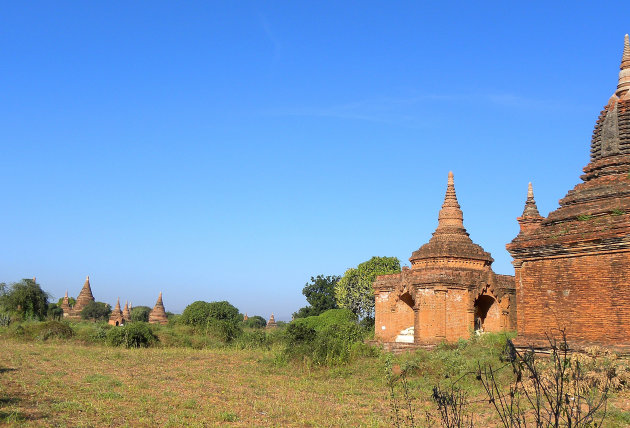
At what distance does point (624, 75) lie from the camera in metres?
12.5

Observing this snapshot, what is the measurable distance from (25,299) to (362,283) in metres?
21.7

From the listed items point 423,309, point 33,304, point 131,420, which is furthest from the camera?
point 33,304

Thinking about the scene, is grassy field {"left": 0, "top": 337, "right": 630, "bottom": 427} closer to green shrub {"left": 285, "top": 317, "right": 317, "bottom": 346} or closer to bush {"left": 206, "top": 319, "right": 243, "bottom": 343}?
green shrub {"left": 285, "top": 317, "right": 317, "bottom": 346}

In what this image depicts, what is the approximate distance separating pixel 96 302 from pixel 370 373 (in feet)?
166

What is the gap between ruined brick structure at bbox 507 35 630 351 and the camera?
1055 centimetres

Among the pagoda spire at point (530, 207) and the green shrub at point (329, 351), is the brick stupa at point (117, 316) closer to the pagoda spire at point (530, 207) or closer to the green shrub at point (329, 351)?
the green shrub at point (329, 351)

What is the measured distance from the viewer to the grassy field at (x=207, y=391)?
9016 mm

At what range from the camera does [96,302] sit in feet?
193

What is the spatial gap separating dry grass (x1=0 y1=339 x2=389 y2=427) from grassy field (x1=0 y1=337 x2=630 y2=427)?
0.02m

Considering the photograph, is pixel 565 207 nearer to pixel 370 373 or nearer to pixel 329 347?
pixel 370 373

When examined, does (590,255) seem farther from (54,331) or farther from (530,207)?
(54,331)

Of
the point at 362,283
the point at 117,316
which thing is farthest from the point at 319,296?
the point at 117,316

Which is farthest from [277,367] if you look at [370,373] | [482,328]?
[482,328]

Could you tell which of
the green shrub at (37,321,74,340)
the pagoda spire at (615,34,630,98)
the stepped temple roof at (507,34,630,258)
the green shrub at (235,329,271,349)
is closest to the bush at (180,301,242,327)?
the green shrub at (235,329,271,349)
